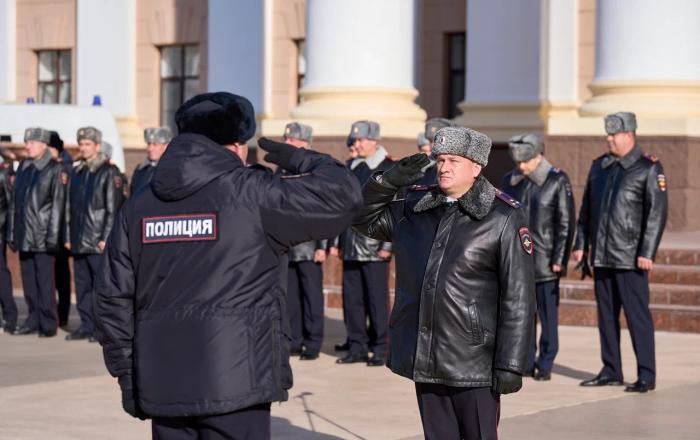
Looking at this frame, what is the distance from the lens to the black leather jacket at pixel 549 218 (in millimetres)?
11633

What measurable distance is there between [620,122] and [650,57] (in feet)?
21.4

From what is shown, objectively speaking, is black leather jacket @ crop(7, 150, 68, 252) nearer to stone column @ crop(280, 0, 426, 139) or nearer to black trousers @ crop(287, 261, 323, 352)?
black trousers @ crop(287, 261, 323, 352)

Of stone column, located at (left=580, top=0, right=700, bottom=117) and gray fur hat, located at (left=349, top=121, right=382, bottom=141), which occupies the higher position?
stone column, located at (left=580, top=0, right=700, bottom=117)

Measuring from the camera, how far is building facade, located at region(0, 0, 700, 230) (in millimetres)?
17312

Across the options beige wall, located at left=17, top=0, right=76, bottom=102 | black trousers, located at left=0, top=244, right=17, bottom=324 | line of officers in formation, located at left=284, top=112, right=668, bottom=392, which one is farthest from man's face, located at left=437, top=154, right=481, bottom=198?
beige wall, located at left=17, top=0, right=76, bottom=102

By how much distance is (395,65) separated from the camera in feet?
61.6

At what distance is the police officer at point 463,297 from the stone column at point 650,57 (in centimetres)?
1079

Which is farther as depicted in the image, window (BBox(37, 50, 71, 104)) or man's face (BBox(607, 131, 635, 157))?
window (BBox(37, 50, 71, 104))

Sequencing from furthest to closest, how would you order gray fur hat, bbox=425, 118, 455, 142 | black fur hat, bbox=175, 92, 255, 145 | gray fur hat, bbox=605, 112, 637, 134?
gray fur hat, bbox=425, 118, 455, 142 → gray fur hat, bbox=605, 112, 637, 134 → black fur hat, bbox=175, 92, 255, 145

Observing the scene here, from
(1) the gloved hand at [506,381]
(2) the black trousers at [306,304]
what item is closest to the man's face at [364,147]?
(2) the black trousers at [306,304]

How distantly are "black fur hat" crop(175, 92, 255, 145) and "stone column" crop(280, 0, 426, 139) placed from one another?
12.7 meters

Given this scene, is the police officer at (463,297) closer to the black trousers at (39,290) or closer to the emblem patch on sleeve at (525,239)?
the emblem patch on sleeve at (525,239)

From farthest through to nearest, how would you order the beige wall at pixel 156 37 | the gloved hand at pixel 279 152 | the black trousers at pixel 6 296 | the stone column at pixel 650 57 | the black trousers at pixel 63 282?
the beige wall at pixel 156 37, the stone column at pixel 650 57, the black trousers at pixel 63 282, the black trousers at pixel 6 296, the gloved hand at pixel 279 152

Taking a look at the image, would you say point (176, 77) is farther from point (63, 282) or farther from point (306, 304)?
point (306, 304)
